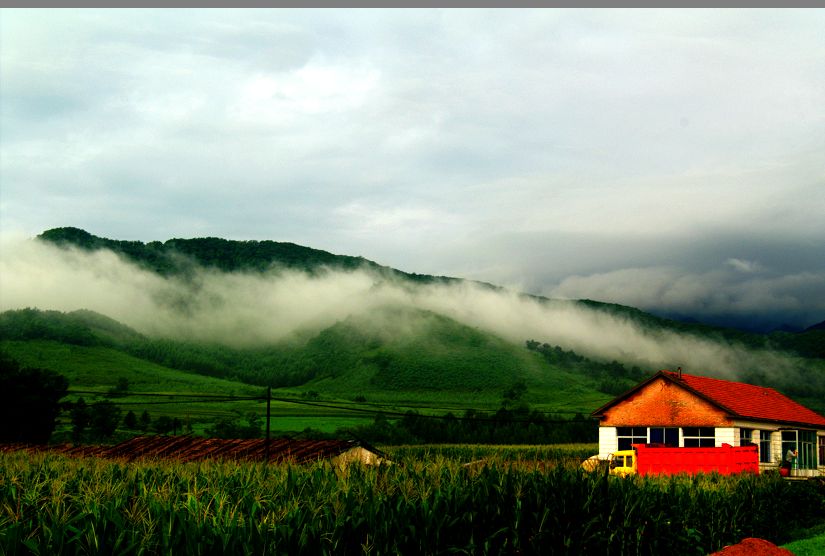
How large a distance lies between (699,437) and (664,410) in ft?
9.17

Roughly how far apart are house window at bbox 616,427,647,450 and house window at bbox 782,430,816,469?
10531 mm

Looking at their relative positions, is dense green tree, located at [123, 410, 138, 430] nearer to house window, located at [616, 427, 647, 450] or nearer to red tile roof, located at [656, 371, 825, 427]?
house window, located at [616, 427, 647, 450]

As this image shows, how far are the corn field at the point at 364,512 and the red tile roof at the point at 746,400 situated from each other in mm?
28593

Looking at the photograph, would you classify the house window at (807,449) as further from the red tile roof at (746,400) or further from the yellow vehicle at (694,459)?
the yellow vehicle at (694,459)

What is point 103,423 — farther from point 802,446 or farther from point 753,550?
point 753,550

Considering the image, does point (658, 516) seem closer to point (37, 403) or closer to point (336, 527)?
point (336, 527)

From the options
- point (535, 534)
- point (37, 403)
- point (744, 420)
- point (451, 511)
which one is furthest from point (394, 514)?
point (37, 403)

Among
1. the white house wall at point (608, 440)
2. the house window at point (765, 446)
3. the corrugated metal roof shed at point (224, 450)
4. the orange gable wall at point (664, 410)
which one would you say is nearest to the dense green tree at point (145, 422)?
the corrugated metal roof shed at point (224, 450)

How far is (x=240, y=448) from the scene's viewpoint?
1528 inches

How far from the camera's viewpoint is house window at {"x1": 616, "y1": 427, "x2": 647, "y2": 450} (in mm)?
52959

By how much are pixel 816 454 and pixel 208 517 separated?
59729 mm

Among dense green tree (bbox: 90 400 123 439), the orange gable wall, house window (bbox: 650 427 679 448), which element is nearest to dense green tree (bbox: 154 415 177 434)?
dense green tree (bbox: 90 400 123 439)

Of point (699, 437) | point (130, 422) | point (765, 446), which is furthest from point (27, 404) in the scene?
point (765, 446)

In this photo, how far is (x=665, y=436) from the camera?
51.9 meters
